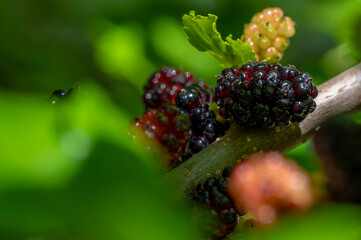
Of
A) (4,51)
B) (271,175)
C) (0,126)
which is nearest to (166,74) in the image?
(271,175)

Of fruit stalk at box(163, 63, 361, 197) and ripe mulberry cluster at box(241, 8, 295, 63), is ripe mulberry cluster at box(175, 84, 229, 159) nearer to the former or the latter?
fruit stalk at box(163, 63, 361, 197)

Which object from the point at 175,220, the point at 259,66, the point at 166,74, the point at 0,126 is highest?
the point at 166,74

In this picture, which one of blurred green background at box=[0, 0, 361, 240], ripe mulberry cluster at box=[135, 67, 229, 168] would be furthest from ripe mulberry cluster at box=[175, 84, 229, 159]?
blurred green background at box=[0, 0, 361, 240]

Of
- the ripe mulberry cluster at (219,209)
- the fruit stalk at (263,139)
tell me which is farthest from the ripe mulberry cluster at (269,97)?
the ripe mulberry cluster at (219,209)

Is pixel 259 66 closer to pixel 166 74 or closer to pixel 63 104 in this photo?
pixel 166 74

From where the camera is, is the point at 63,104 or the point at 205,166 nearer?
the point at 63,104

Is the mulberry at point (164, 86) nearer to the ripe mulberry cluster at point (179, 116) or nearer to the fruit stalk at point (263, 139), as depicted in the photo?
the ripe mulberry cluster at point (179, 116)

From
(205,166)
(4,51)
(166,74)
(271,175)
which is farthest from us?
(4,51)
